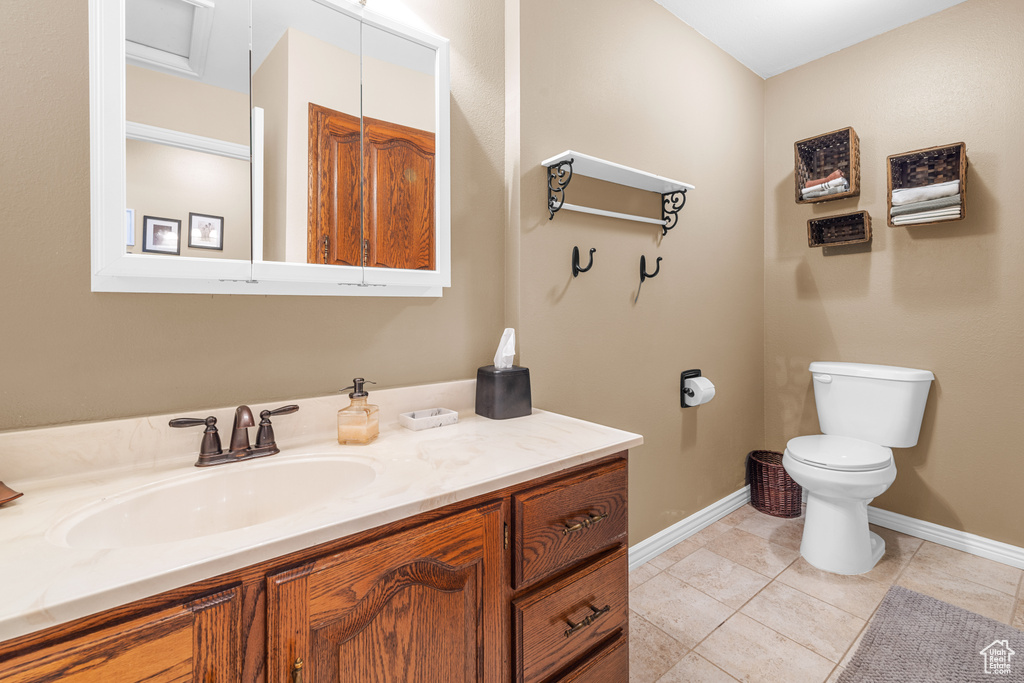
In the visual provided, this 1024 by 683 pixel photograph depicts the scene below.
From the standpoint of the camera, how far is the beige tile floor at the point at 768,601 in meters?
1.46

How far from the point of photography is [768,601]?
1.75 metres

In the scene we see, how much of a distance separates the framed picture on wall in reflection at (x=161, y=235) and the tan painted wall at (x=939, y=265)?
9.25ft

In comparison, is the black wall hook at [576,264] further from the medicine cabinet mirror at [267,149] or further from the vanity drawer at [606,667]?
the vanity drawer at [606,667]

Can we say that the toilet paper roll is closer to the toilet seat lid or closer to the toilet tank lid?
the toilet seat lid

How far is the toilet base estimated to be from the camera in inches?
75.2

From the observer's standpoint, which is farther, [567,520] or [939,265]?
[939,265]

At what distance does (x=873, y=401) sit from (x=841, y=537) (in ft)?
2.12

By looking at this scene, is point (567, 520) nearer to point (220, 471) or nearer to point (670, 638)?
point (220, 471)

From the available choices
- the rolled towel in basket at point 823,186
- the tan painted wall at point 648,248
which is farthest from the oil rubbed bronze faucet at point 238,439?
the rolled towel in basket at point 823,186

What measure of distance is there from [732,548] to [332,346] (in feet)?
6.54

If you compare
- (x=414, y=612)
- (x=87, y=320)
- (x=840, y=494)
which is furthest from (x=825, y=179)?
(x=87, y=320)

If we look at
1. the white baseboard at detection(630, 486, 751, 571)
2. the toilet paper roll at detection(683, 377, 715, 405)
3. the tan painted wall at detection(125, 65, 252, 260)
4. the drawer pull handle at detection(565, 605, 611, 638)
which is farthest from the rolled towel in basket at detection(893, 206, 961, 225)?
the tan painted wall at detection(125, 65, 252, 260)

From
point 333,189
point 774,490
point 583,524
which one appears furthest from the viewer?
point 774,490

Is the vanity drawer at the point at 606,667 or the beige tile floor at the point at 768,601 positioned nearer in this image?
the vanity drawer at the point at 606,667
